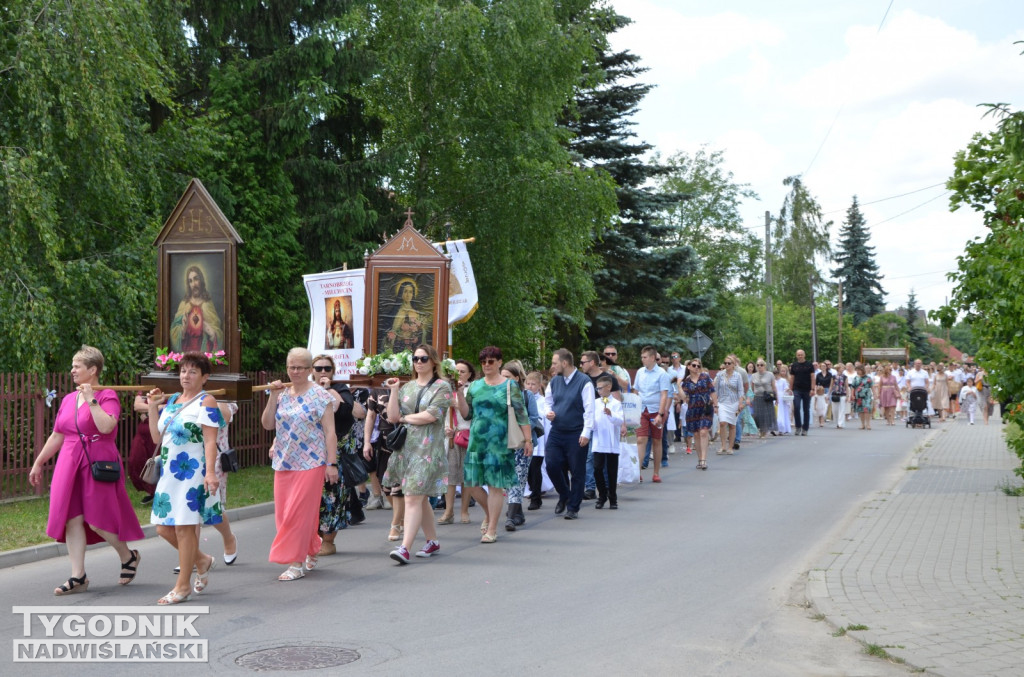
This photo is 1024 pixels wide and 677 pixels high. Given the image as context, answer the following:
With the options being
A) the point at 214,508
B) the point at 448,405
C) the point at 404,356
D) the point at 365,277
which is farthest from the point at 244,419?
the point at 214,508

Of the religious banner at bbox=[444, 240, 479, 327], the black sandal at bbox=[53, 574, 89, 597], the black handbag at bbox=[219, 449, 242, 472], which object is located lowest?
the black sandal at bbox=[53, 574, 89, 597]

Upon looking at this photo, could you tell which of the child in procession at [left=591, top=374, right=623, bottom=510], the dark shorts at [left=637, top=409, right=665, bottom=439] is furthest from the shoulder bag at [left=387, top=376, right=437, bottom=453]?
the dark shorts at [left=637, top=409, right=665, bottom=439]

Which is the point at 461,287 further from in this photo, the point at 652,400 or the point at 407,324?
the point at 652,400

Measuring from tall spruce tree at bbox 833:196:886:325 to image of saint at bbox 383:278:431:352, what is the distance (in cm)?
8344

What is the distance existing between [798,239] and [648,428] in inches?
2413

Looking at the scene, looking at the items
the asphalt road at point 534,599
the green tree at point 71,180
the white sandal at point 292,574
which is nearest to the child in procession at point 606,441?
the asphalt road at point 534,599

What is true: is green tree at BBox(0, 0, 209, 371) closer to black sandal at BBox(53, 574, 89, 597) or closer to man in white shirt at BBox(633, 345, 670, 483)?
black sandal at BBox(53, 574, 89, 597)

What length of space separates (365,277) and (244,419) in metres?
4.47

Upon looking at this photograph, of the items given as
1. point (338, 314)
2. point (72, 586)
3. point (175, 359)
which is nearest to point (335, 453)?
point (72, 586)

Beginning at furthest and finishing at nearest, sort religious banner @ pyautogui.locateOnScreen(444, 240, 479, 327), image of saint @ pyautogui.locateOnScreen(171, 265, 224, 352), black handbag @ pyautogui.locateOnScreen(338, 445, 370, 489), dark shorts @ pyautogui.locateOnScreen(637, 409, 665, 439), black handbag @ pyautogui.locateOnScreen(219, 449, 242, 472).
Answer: religious banner @ pyautogui.locateOnScreen(444, 240, 479, 327) → dark shorts @ pyautogui.locateOnScreen(637, 409, 665, 439) → image of saint @ pyautogui.locateOnScreen(171, 265, 224, 352) → black handbag @ pyautogui.locateOnScreen(338, 445, 370, 489) → black handbag @ pyautogui.locateOnScreen(219, 449, 242, 472)

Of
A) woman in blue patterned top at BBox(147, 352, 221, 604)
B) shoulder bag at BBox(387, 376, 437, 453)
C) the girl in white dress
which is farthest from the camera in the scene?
the girl in white dress

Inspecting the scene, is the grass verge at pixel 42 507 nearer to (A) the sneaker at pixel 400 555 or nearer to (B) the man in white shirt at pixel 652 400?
(A) the sneaker at pixel 400 555

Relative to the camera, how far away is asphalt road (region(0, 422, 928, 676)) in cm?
626

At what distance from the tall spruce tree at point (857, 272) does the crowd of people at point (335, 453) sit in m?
84.2
